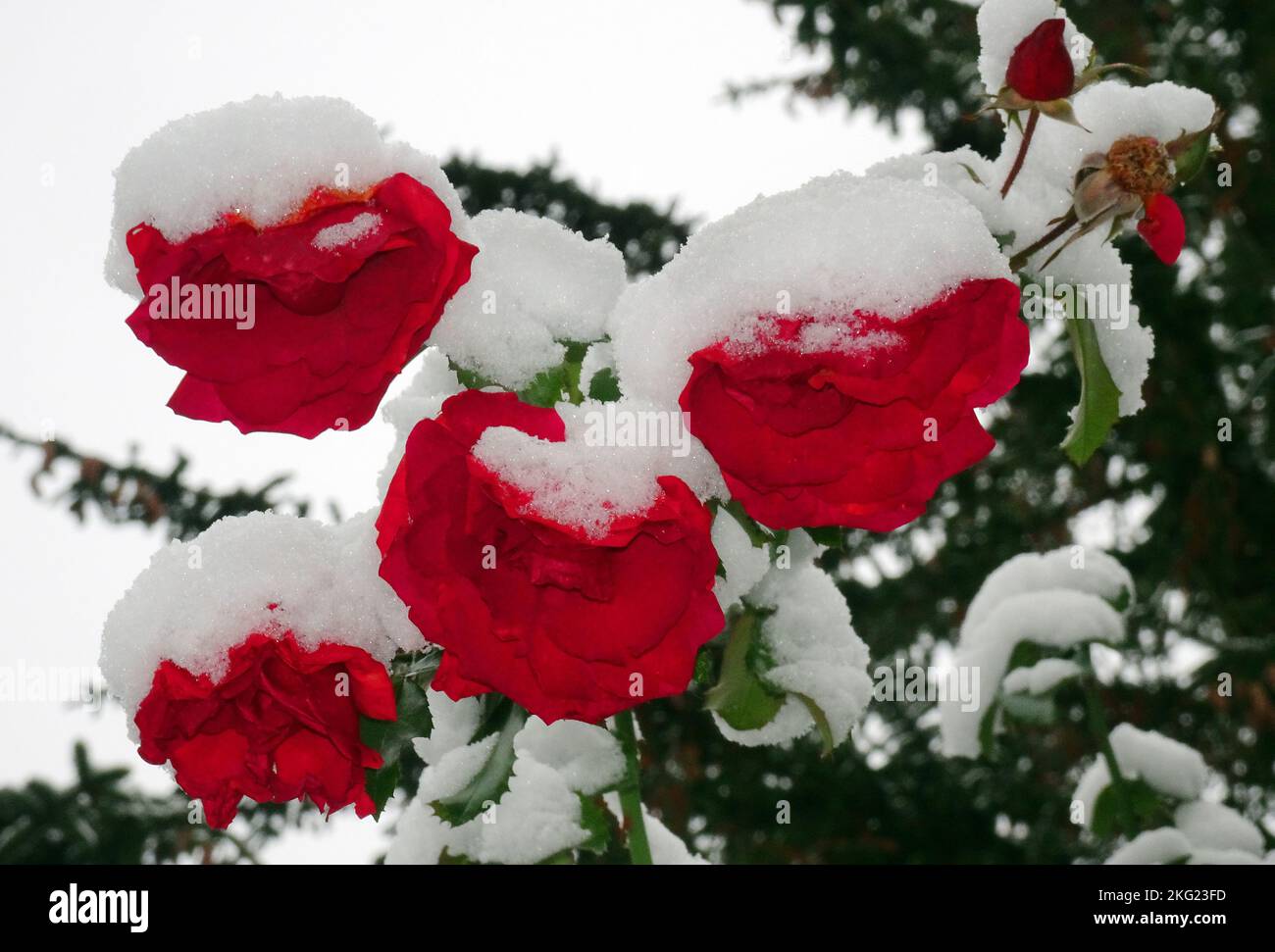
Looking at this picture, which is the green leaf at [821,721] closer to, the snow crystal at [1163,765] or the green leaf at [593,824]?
the green leaf at [593,824]

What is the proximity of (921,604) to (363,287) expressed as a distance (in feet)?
12.2

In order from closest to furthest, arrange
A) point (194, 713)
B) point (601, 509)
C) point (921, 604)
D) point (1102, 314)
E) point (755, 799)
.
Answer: point (601, 509) → point (194, 713) → point (1102, 314) → point (755, 799) → point (921, 604)

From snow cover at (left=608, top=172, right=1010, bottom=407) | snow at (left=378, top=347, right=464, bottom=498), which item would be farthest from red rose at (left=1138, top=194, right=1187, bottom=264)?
snow at (left=378, top=347, right=464, bottom=498)

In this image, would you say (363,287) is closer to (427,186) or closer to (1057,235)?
(427,186)

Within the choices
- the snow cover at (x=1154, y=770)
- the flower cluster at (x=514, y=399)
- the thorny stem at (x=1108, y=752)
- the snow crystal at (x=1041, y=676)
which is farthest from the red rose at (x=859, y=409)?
the snow cover at (x=1154, y=770)

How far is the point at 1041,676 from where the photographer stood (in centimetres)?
120

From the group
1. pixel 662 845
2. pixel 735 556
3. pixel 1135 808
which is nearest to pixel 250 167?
pixel 735 556

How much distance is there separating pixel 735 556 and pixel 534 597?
0.14 metres

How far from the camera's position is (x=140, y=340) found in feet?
1.75

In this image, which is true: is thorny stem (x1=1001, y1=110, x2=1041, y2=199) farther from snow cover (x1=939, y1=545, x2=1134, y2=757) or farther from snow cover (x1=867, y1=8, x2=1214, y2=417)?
snow cover (x1=939, y1=545, x2=1134, y2=757)

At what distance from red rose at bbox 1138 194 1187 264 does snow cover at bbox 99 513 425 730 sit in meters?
0.47

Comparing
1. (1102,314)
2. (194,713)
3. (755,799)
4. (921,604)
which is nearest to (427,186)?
(194,713)

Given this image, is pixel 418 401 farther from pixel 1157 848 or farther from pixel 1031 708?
pixel 1157 848

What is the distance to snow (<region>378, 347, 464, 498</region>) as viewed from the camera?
69 cm
